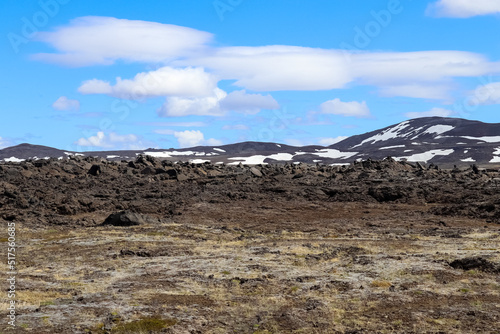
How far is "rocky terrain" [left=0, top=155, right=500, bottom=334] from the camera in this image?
17.1 m

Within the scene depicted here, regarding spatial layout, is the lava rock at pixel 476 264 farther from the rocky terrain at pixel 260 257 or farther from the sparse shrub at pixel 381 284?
the sparse shrub at pixel 381 284

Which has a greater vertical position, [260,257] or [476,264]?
[476,264]

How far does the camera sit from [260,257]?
27.9m

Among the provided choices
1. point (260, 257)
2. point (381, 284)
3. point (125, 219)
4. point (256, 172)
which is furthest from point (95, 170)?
point (381, 284)

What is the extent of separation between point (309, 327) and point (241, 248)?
15.2 m

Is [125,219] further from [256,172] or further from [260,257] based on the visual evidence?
[256,172]

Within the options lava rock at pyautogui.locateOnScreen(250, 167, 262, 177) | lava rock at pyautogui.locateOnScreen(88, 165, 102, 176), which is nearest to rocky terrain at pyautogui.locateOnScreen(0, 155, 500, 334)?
lava rock at pyautogui.locateOnScreen(250, 167, 262, 177)

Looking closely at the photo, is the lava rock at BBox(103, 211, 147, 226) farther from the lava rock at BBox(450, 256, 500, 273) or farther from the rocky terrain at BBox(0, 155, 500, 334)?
the lava rock at BBox(450, 256, 500, 273)

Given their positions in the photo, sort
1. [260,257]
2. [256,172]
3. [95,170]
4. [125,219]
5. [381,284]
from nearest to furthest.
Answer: [381,284], [260,257], [125,219], [256,172], [95,170]

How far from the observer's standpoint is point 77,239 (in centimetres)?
3553

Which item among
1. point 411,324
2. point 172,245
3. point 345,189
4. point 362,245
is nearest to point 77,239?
point 172,245

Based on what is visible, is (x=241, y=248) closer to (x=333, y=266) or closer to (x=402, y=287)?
(x=333, y=266)

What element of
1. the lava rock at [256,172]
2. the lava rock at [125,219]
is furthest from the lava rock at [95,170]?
the lava rock at [125,219]

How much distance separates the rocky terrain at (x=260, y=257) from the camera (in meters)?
17.1
